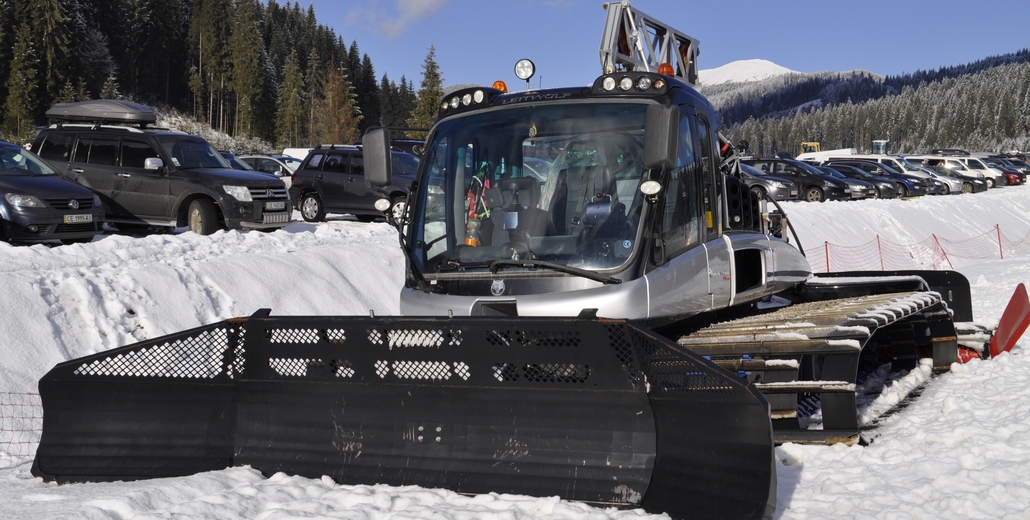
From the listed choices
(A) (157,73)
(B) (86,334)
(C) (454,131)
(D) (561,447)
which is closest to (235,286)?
(B) (86,334)

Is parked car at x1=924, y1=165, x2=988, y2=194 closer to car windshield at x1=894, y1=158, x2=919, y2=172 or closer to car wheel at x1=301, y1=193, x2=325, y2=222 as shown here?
car windshield at x1=894, y1=158, x2=919, y2=172

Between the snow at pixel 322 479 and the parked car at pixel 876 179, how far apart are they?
65.6 feet

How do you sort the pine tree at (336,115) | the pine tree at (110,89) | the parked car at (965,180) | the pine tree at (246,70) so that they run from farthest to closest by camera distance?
the pine tree at (246,70)
the pine tree at (336,115)
the pine tree at (110,89)
the parked car at (965,180)

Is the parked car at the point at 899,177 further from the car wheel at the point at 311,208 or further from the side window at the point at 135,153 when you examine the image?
the side window at the point at 135,153

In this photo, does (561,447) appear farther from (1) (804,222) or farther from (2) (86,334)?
(1) (804,222)

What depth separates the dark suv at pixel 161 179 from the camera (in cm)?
1560

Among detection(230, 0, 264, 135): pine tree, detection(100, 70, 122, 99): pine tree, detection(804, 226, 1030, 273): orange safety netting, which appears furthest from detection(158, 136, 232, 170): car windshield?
detection(230, 0, 264, 135): pine tree

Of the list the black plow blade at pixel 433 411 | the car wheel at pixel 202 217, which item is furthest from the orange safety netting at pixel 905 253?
the black plow blade at pixel 433 411

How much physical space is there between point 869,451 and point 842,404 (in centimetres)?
47

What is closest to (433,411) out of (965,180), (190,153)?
(190,153)

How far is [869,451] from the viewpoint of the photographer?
5.52m

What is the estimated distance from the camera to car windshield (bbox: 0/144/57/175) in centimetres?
1405

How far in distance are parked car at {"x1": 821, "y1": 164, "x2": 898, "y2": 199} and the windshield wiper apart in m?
34.3

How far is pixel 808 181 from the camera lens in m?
34.3
